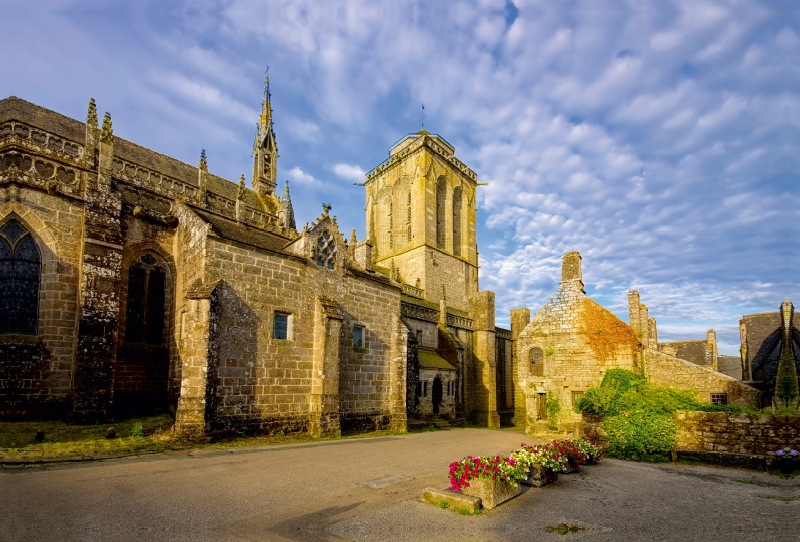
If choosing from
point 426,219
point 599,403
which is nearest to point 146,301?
point 599,403

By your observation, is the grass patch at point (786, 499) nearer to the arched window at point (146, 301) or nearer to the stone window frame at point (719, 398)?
the stone window frame at point (719, 398)

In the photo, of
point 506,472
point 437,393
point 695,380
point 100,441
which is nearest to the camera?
point 506,472

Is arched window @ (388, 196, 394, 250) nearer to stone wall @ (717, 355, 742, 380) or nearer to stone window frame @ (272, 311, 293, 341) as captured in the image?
stone window frame @ (272, 311, 293, 341)

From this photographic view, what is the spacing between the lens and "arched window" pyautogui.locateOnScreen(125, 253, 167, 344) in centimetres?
1745

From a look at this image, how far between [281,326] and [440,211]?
30.3 meters

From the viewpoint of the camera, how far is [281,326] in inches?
647

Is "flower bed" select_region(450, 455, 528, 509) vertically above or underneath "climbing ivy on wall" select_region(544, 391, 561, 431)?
above

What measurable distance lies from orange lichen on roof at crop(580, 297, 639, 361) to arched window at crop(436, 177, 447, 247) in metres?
23.5

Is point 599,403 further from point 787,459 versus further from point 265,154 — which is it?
point 265,154

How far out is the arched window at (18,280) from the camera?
1488 cm

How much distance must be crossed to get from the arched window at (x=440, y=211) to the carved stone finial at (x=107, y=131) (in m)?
29.7

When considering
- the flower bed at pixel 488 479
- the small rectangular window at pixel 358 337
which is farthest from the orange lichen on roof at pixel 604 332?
the flower bed at pixel 488 479

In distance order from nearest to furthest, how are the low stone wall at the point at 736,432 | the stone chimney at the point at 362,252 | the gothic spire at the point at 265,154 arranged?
the low stone wall at the point at 736,432, the stone chimney at the point at 362,252, the gothic spire at the point at 265,154

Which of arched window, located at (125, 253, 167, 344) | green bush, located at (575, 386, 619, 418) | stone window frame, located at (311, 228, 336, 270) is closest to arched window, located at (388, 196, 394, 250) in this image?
stone window frame, located at (311, 228, 336, 270)
